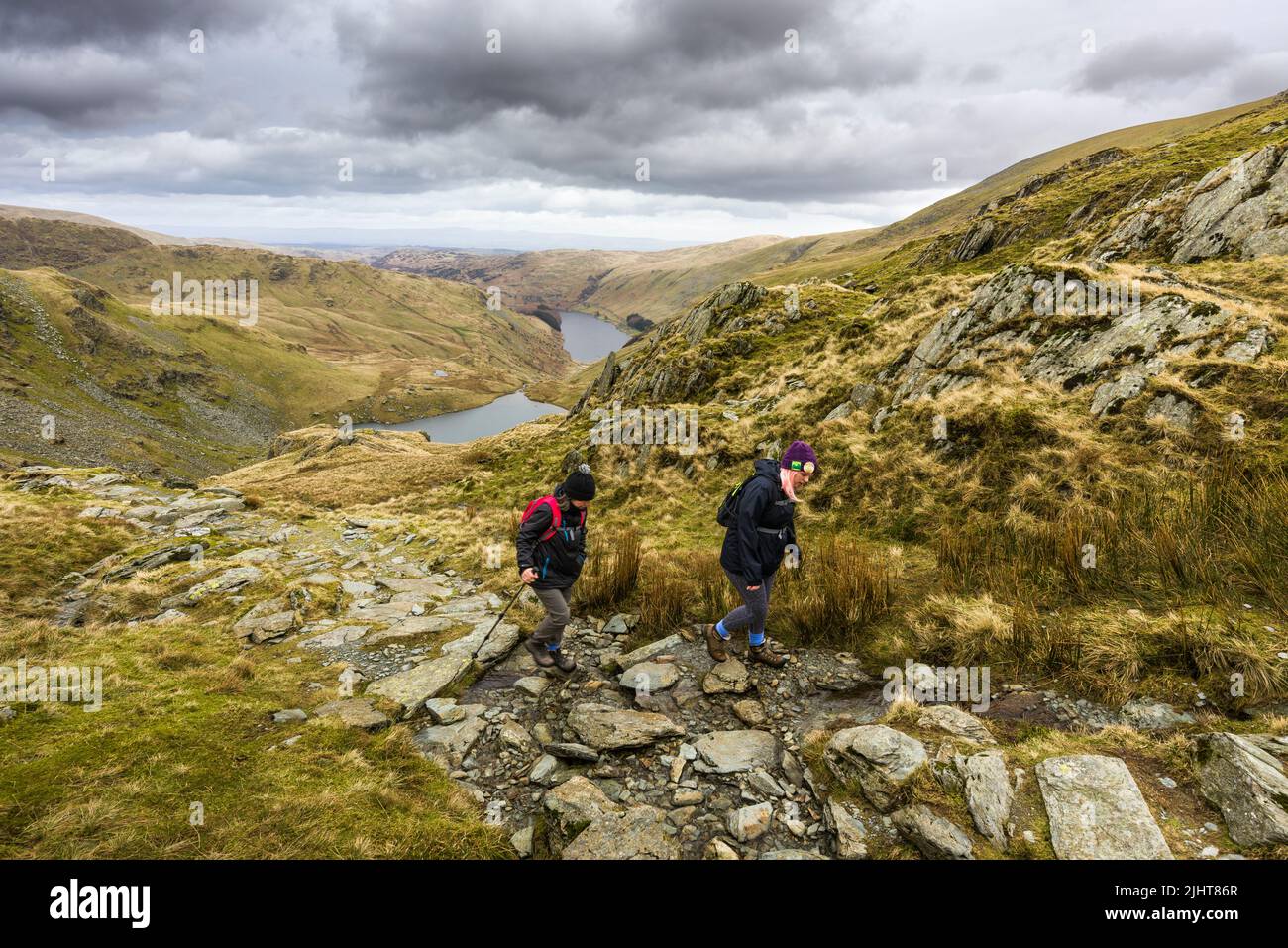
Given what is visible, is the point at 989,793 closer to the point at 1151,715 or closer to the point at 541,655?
the point at 1151,715

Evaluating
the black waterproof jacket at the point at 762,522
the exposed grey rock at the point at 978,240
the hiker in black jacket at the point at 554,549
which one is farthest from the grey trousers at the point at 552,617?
the exposed grey rock at the point at 978,240

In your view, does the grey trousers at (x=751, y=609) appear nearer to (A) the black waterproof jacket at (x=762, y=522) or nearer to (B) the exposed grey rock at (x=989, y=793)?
(A) the black waterproof jacket at (x=762, y=522)

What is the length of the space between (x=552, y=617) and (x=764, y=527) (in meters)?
3.55

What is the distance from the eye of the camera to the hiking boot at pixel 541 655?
812cm

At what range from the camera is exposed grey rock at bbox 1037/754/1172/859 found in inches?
146

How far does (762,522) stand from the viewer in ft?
24.1

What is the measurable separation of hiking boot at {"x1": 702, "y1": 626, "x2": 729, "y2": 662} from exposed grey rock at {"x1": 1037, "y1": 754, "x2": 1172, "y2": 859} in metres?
4.01

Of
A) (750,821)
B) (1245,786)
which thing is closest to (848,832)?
(750,821)

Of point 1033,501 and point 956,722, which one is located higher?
point 1033,501

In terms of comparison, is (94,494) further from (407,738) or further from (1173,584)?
(1173,584)

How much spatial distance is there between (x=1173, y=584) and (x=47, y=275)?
260 m
